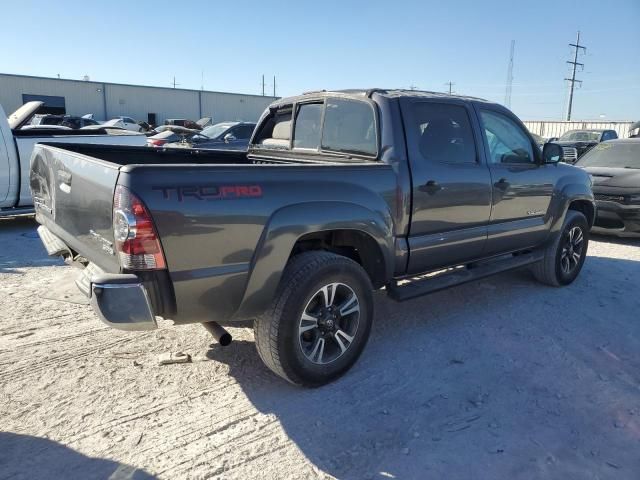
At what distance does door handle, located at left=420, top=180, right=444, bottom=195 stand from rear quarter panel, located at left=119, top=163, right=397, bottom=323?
690 mm

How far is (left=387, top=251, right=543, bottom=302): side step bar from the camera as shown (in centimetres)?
388

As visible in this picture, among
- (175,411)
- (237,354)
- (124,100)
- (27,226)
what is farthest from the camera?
(124,100)

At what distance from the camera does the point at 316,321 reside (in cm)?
331

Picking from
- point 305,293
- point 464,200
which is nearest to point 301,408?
point 305,293

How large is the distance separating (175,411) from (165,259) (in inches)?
40.4

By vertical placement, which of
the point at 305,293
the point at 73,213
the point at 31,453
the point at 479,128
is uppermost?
the point at 479,128

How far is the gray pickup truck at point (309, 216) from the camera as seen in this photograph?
2.63 m

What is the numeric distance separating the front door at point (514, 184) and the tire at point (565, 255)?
32 centimetres

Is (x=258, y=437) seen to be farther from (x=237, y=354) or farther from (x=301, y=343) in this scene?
(x=237, y=354)

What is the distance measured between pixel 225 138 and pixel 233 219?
447 inches

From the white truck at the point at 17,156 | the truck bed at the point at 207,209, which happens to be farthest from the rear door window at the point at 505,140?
the white truck at the point at 17,156

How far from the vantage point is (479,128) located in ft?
14.5

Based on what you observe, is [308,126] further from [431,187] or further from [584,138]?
→ [584,138]

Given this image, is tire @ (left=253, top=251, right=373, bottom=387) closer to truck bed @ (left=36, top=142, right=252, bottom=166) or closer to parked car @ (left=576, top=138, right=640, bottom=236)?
truck bed @ (left=36, top=142, right=252, bottom=166)
